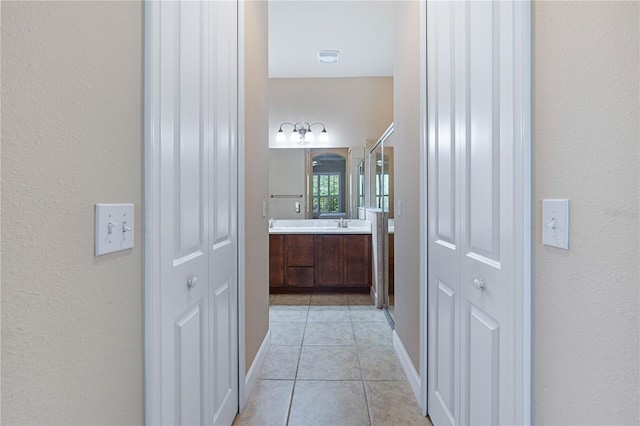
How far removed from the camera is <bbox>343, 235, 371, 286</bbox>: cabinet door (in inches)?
150

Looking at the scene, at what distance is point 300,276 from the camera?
12.7 ft

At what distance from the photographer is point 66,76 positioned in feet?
1.97

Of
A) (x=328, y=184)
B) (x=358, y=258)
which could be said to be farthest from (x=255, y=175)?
(x=328, y=184)

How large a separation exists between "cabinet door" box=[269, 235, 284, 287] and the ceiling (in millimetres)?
2032

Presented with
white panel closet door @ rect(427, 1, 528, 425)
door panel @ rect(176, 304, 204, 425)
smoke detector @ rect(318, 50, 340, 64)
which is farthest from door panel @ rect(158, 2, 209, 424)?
smoke detector @ rect(318, 50, 340, 64)

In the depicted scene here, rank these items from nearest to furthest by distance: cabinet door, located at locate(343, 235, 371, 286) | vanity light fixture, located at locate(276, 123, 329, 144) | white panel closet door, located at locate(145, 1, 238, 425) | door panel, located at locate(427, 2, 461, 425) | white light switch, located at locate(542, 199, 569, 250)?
white light switch, located at locate(542, 199, 569, 250)
white panel closet door, located at locate(145, 1, 238, 425)
door panel, located at locate(427, 2, 461, 425)
cabinet door, located at locate(343, 235, 371, 286)
vanity light fixture, located at locate(276, 123, 329, 144)

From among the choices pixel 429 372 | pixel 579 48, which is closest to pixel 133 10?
pixel 579 48

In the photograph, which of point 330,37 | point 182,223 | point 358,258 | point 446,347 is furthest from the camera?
point 358,258

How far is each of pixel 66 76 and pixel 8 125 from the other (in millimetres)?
166

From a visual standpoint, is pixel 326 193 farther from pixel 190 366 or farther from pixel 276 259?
pixel 190 366

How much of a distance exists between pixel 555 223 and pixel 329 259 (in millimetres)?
3147

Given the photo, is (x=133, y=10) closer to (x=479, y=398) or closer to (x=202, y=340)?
(x=202, y=340)

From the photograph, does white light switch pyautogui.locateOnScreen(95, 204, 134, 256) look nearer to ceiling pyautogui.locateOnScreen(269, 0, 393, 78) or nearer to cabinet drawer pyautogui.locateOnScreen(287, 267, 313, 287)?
ceiling pyautogui.locateOnScreen(269, 0, 393, 78)

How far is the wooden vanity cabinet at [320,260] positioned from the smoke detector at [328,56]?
1.98m
